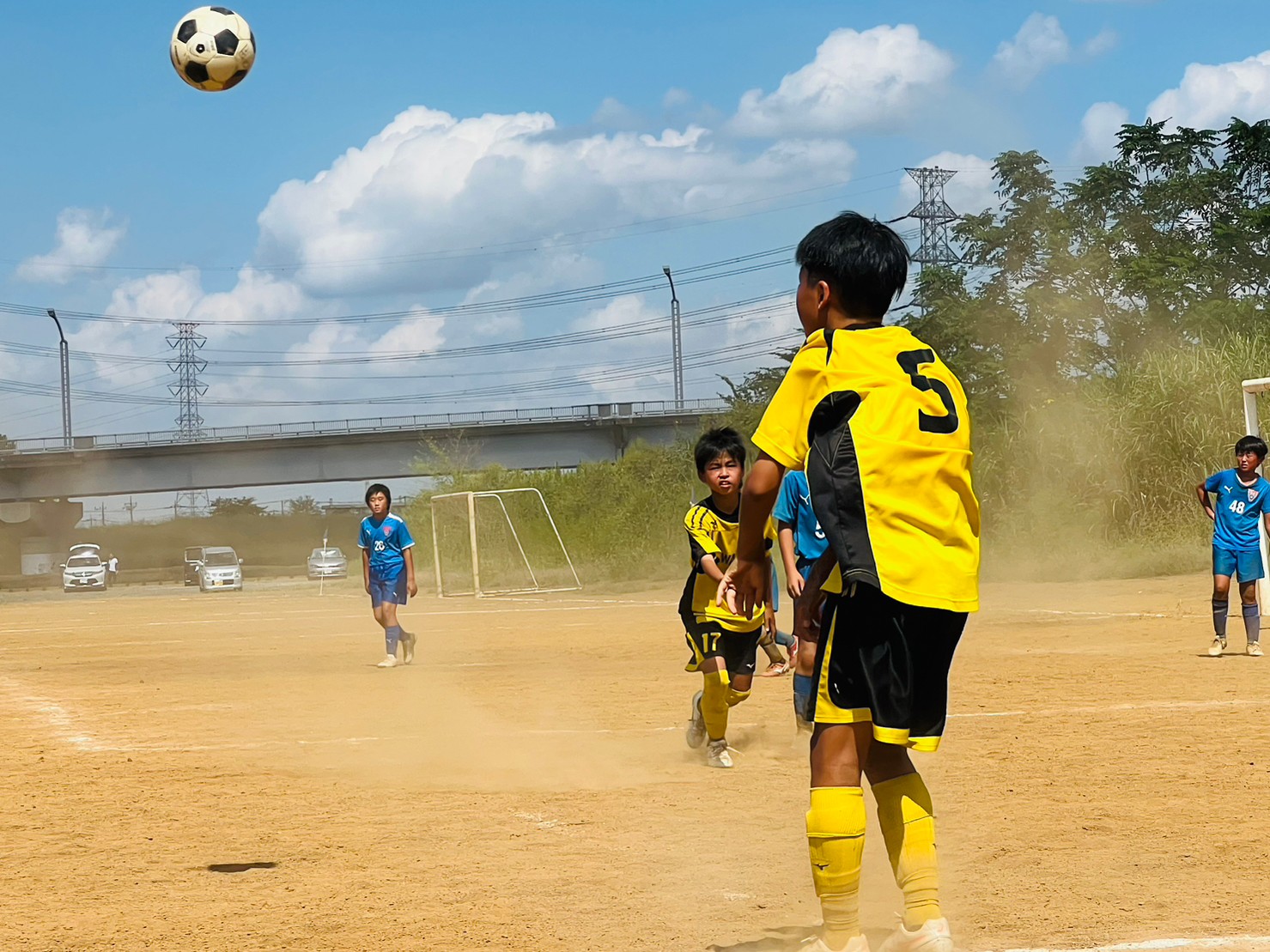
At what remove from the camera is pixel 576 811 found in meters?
6.48

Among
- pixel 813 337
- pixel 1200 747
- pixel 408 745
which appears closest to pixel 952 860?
pixel 813 337

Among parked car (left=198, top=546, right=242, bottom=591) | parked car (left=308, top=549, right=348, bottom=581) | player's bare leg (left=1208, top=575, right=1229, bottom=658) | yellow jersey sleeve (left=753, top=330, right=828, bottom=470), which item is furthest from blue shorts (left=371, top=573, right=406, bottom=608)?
parked car (left=308, top=549, right=348, bottom=581)

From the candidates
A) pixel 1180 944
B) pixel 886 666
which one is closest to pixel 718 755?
pixel 1180 944

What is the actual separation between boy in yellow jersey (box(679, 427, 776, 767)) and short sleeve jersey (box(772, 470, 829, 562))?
0.46 meters

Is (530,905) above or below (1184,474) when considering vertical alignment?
below

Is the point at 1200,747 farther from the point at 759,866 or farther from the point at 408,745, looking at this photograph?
the point at 408,745

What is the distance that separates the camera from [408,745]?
897 centimetres

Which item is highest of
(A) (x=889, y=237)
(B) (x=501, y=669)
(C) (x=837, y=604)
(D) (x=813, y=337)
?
(A) (x=889, y=237)

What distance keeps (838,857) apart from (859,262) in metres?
1.55

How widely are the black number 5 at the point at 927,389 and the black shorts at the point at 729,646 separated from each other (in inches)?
152

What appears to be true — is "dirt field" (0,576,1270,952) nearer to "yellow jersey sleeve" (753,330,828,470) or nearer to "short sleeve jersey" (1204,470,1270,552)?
"short sleeve jersey" (1204,470,1270,552)

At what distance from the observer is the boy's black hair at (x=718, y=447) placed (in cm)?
741

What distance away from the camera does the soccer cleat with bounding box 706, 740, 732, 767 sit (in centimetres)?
771

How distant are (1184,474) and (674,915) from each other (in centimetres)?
2397
